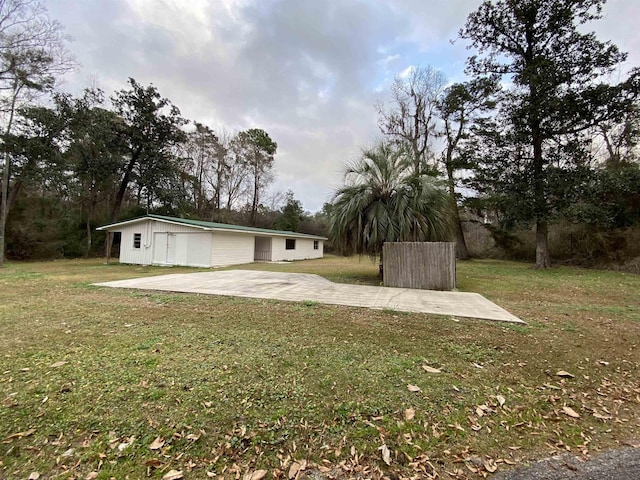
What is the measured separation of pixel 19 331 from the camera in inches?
150

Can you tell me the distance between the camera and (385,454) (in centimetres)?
176

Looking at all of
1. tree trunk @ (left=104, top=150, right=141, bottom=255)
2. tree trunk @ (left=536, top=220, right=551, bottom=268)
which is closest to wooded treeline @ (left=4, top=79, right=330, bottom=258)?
tree trunk @ (left=104, top=150, right=141, bottom=255)

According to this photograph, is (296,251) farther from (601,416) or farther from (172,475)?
(172,475)

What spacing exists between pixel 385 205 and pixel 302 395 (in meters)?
6.93

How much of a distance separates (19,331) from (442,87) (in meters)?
23.6

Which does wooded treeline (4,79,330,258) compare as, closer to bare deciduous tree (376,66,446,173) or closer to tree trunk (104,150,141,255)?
tree trunk (104,150,141,255)

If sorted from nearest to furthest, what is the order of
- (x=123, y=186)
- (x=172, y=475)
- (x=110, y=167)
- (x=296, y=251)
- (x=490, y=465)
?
1. (x=172, y=475)
2. (x=490, y=465)
3. (x=110, y=167)
4. (x=123, y=186)
5. (x=296, y=251)

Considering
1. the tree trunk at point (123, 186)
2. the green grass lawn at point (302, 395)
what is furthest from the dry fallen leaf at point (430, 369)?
the tree trunk at point (123, 186)

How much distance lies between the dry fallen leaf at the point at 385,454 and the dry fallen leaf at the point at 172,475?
3.88 ft

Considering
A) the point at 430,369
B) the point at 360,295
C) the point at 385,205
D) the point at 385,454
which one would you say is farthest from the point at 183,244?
the point at 385,454

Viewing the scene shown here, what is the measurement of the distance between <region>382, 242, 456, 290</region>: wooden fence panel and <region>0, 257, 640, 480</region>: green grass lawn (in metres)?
3.41

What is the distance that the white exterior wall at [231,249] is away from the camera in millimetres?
14723

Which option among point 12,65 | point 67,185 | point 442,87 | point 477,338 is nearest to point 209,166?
point 67,185

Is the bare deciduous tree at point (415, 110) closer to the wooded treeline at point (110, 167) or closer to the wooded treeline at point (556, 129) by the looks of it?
the wooded treeline at point (556, 129)
